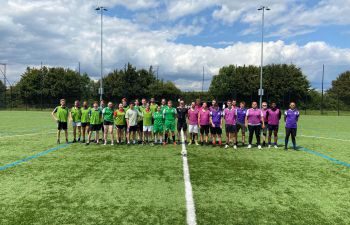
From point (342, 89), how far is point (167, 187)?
5638 cm

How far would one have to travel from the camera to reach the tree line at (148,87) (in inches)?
1866

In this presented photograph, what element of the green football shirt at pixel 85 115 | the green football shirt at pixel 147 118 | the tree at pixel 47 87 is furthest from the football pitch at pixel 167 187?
the tree at pixel 47 87

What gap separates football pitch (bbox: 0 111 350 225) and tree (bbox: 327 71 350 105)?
134 feet

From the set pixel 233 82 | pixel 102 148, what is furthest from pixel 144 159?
pixel 233 82

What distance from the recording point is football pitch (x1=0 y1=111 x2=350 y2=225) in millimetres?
4473

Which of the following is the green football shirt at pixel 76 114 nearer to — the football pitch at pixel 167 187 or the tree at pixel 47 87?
the football pitch at pixel 167 187

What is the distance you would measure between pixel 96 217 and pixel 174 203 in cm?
140

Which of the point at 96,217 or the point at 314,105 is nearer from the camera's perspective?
the point at 96,217

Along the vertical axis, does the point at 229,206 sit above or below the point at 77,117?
below

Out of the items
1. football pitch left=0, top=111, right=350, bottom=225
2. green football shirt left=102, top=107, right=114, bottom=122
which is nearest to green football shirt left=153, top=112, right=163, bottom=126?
green football shirt left=102, top=107, right=114, bottom=122

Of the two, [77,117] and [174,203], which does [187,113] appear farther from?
[174,203]

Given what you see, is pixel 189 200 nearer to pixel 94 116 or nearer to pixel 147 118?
pixel 147 118

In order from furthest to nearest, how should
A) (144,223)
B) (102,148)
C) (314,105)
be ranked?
(314,105) → (102,148) → (144,223)

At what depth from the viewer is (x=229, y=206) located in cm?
488
